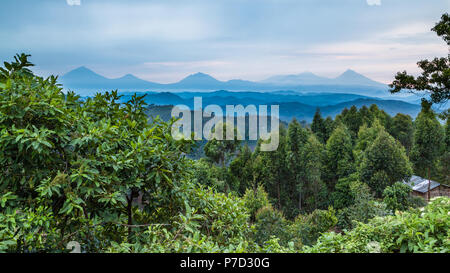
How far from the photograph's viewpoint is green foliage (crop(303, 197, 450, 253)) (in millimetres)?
1858

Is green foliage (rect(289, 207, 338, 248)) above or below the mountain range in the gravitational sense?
below

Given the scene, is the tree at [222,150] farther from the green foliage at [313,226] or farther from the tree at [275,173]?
the green foliage at [313,226]

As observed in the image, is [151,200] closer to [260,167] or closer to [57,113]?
[57,113]

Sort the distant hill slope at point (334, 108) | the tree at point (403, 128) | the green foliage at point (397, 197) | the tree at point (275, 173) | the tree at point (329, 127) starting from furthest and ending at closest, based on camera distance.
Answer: the tree at point (403, 128)
the tree at point (329, 127)
the distant hill slope at point (334, 108)
the tree at point (275, 173)
the green foliage at point (397, 197)

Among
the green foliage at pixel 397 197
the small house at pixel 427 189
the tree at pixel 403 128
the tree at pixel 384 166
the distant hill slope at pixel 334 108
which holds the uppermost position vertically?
the distant hill slope at pixel 334 108

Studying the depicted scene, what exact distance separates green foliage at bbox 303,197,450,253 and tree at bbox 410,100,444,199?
19.0 metres

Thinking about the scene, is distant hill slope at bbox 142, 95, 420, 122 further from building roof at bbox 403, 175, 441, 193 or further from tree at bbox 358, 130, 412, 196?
tree at bbox 358, 130, 412, 196

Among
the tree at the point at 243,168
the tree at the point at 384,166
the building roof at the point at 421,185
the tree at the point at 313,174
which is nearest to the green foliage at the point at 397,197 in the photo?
the tree at the point at 384,166

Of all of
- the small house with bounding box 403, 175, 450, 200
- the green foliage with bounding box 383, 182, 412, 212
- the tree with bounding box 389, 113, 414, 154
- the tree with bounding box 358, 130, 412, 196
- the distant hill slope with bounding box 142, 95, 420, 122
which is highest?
the distant hill slope with bounding box 142, 95, 420, 122

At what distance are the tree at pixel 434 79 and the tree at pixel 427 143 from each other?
1230 centimetres

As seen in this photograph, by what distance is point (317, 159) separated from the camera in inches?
739

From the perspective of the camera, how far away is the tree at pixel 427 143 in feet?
59.4

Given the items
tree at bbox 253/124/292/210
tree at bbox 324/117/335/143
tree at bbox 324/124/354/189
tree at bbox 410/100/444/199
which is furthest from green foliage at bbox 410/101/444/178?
tree at bbox 253/124/292/210
